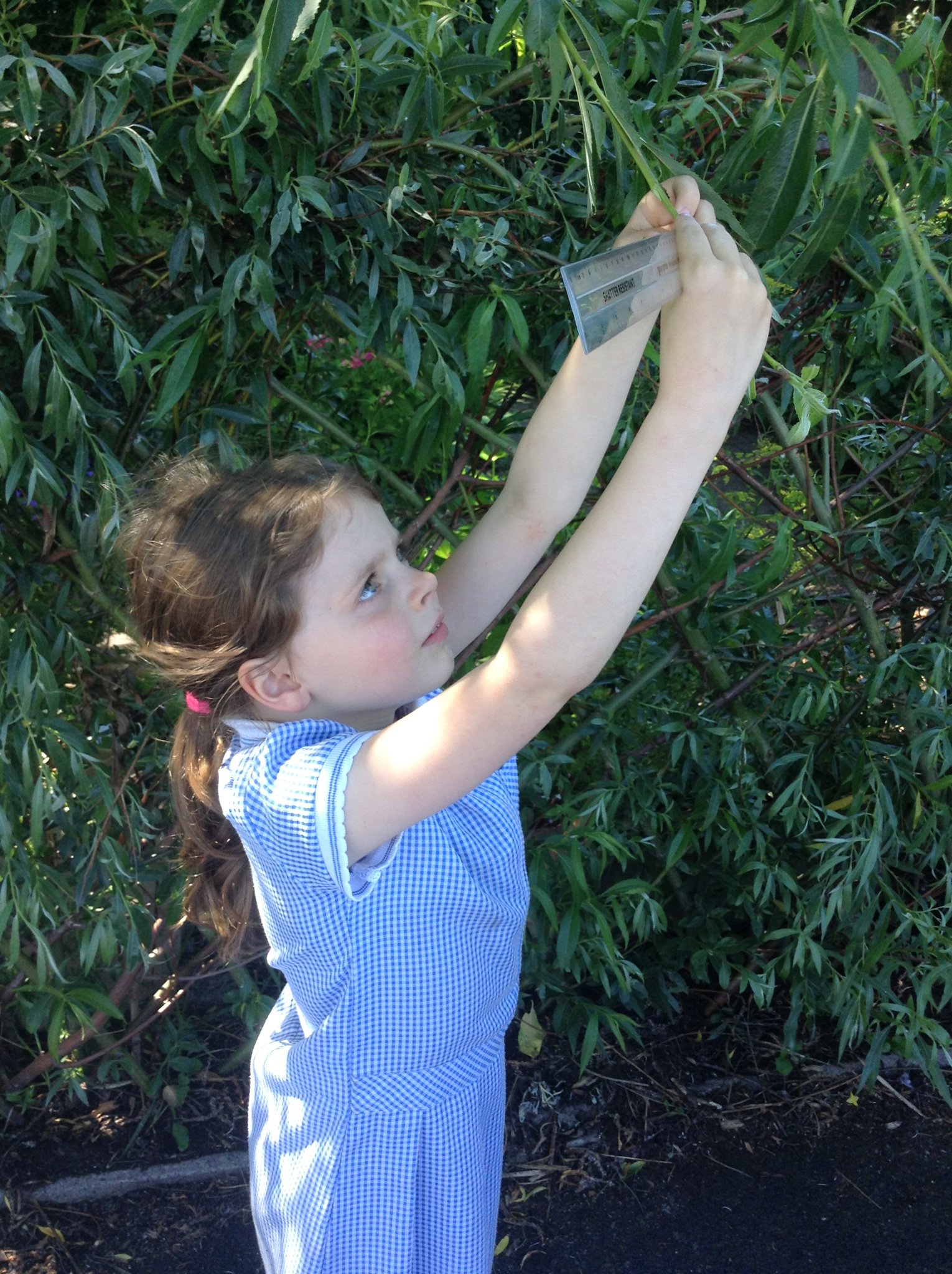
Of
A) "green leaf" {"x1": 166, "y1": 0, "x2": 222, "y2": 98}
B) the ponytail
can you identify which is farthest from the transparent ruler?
the ponytail

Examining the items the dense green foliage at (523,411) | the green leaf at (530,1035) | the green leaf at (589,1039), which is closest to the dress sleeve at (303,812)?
the dense green foliage at (523,411)

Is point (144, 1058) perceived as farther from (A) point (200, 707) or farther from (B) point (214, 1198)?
(A) point (200, 707)

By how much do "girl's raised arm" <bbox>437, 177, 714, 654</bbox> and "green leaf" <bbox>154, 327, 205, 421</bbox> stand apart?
419 millimetres

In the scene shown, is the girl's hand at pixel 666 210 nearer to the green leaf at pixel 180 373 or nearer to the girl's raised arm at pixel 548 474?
the girl's raised arm at pixel 548 474

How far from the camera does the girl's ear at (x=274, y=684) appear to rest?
1.34 meters

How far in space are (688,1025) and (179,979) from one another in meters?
1.07

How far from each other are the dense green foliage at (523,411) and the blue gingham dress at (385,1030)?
46 centimetres

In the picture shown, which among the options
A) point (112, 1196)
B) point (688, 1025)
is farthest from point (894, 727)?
point (112, 1196)

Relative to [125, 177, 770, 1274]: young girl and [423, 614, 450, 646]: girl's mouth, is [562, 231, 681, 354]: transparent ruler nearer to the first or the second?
[125, 177, 770, 1274]: young girl

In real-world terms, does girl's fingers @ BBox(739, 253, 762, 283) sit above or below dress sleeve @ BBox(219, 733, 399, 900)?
above

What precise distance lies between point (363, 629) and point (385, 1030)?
0.48 m

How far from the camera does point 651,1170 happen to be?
221 cm

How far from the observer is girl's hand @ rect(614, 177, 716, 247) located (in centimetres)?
111

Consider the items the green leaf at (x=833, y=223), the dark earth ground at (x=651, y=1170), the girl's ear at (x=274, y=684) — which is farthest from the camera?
the dark earth ground at (x=651, y=1170)
